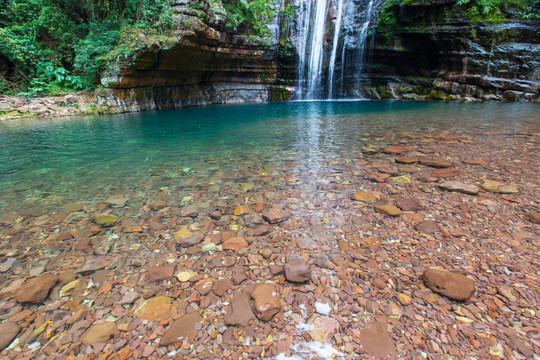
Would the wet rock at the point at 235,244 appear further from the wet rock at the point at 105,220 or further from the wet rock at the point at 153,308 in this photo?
the wet rock at the point at 105,220

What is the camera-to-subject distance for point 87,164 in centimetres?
469

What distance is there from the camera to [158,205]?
117 inches

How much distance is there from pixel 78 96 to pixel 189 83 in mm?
6631

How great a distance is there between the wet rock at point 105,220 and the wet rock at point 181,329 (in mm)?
1586

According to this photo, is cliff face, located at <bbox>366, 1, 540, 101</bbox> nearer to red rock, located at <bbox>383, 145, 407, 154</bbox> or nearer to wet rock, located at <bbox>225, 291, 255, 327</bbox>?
red rock, located at <bbox>383, 145, 407, 154</bbox>

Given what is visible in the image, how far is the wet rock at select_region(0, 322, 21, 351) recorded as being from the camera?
1379mm

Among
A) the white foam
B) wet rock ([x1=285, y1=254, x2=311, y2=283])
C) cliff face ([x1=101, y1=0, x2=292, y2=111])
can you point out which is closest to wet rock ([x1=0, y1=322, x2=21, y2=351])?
wet rock ([x1=285, y1=254, x2=311, y2=283])

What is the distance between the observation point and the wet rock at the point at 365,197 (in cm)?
292

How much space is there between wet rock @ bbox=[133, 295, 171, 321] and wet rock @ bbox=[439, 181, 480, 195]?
323 centimetres

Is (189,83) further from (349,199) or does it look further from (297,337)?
(297,337)

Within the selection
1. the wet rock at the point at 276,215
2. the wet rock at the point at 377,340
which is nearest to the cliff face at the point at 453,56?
the wet rock at the point at 276,215

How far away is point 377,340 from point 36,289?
2229 mm

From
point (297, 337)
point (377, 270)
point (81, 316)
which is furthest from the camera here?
point (377, 270)

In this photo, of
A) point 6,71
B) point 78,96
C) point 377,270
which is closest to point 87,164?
point 377,270
